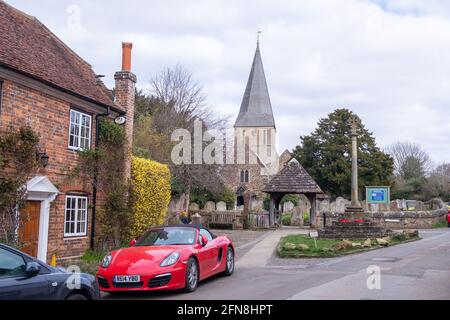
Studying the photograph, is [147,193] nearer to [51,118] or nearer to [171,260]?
[51,118]

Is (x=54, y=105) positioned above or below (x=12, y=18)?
below

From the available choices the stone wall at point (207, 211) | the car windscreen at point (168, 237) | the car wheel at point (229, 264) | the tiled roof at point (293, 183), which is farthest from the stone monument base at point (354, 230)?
the car windscreen at point (168, 237)

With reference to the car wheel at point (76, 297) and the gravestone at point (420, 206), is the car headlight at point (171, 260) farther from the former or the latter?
the gravestone at point (420, 206)

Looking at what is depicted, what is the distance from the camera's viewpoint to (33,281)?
591cm

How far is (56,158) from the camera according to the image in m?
14.2

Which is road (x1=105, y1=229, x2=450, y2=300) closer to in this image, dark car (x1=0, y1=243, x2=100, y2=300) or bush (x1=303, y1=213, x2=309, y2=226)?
dark car (x1=0, y1=243, x2=100, y2=300)

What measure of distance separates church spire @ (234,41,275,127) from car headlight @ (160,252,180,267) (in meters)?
62.7

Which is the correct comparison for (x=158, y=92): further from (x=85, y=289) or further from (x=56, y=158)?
(x=85, y=289)

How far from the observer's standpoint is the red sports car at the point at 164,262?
8961 mm

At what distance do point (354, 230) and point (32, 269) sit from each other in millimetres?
17481

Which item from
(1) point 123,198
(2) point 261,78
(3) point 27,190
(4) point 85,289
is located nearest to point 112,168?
(1) point 123,198

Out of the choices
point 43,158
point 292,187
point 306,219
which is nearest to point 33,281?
point 43,158

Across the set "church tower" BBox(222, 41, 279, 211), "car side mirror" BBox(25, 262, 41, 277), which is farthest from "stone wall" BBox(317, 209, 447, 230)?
"church tower" BBox(222, 41, 279, 211)
